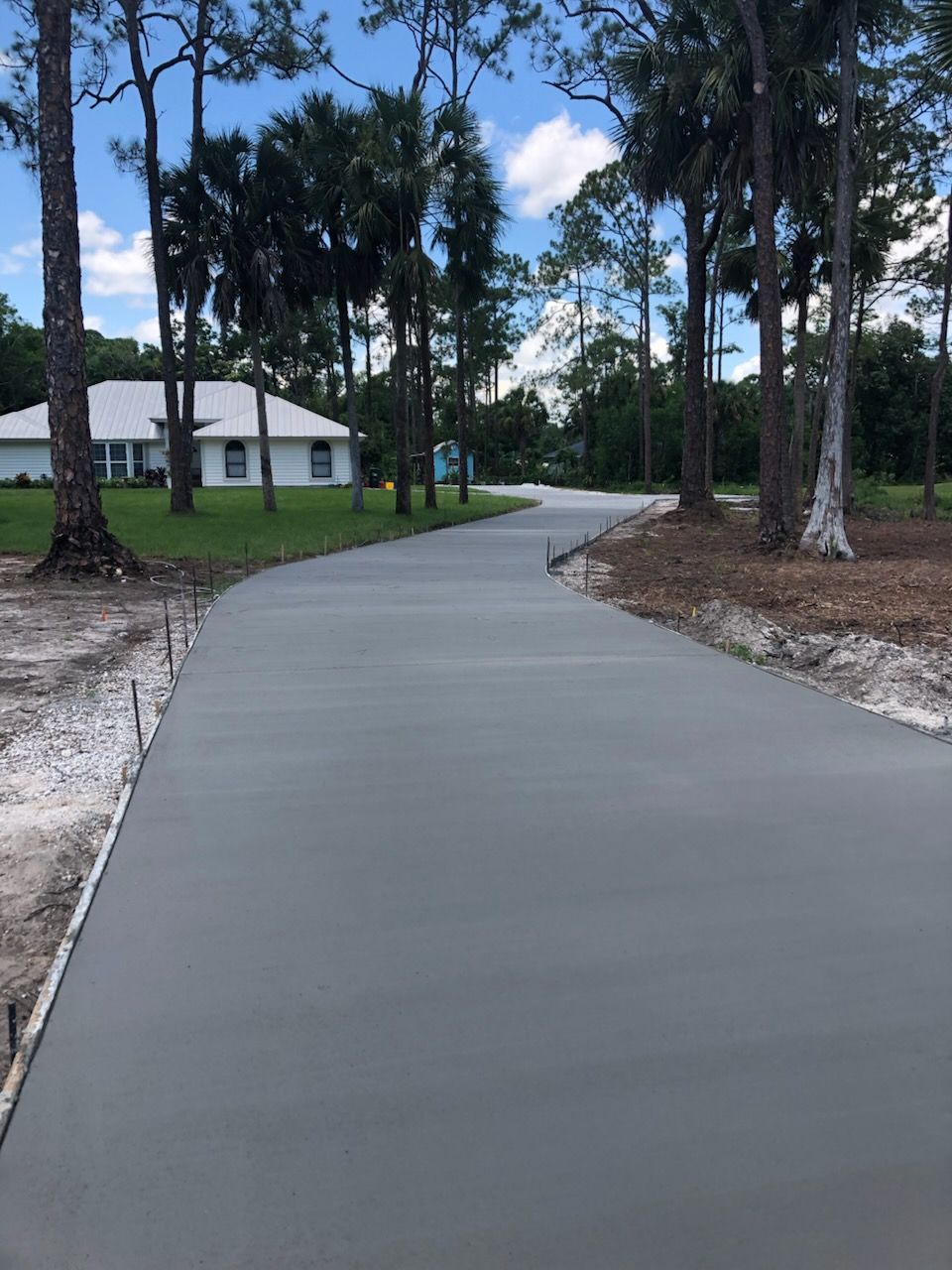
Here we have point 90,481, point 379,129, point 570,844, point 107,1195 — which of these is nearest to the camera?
point 107,1195

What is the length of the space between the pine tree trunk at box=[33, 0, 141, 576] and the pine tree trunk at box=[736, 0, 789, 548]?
980 centimetres

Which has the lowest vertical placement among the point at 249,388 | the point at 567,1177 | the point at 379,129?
the point at 567,1177

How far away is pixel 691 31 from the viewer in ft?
61.9

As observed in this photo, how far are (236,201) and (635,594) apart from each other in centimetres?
1656

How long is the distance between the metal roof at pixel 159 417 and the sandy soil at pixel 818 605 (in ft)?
72.9

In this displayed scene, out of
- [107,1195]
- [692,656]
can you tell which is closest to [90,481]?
[692,656]

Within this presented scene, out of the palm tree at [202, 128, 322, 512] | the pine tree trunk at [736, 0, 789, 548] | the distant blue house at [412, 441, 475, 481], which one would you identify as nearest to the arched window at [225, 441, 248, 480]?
the palm tree at [202, 128, 322, 512]

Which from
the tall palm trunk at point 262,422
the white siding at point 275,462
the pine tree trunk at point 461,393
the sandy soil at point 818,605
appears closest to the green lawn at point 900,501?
the sandy soil at point 818,605

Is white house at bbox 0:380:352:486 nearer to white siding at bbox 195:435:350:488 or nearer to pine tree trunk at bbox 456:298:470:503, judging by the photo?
white siding at bbox 195:435:350:488

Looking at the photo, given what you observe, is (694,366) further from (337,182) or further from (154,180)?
(154,180)

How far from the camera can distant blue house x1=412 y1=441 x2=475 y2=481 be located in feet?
200

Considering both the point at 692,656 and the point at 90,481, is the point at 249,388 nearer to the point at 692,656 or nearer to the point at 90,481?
the point at 90,481

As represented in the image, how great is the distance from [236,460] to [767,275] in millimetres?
27575

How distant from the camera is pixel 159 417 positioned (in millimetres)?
39594
